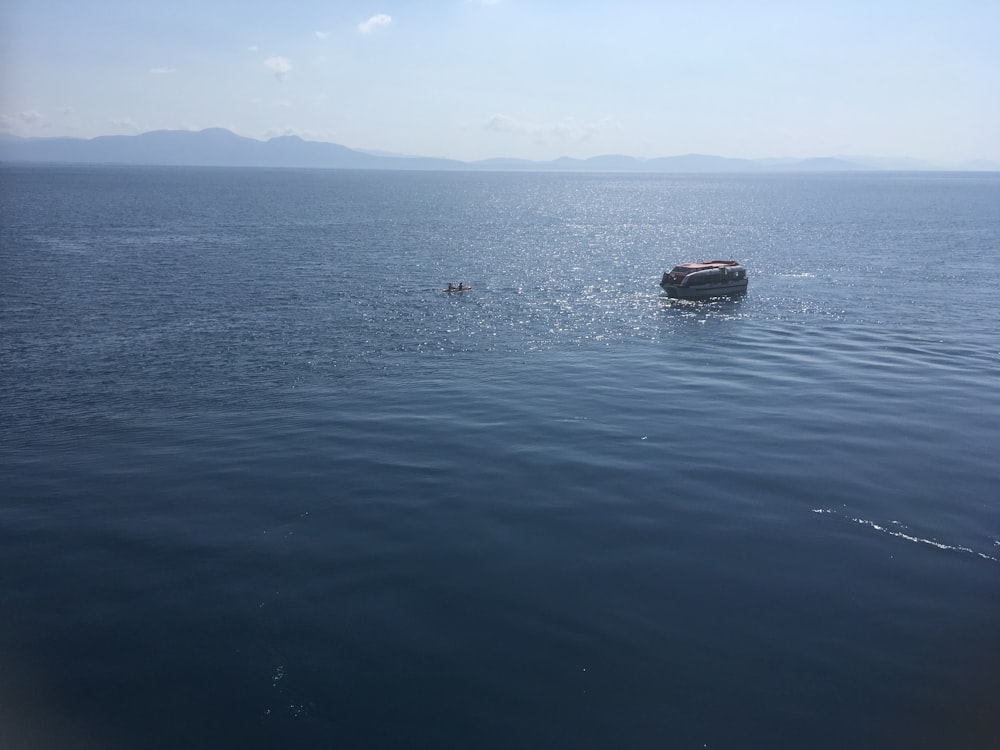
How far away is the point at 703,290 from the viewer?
95.5 meters

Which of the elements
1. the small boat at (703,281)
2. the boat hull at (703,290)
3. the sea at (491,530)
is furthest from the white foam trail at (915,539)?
the small boat at (703,281)

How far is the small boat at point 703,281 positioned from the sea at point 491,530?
45.1ft

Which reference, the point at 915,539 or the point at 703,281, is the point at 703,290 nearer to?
the point at 703,281

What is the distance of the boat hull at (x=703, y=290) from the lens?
95.0m

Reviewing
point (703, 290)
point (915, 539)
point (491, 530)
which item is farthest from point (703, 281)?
point (491, 530)

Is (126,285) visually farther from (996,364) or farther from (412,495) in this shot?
(996,364)

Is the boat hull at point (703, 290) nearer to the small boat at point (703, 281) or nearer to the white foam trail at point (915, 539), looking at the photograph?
the small boat at point (703, 281)

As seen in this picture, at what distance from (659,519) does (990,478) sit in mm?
21124

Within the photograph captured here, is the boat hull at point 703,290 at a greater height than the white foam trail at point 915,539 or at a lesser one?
greater

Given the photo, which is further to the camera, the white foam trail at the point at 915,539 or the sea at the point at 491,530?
the white foam trail at the point at 915,539

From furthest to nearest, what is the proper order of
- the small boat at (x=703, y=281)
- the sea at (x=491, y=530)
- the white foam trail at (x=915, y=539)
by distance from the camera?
the small boat at (x=703, y=281) → the white foam trail at (x=915, y=539) → the sea at (x=491, y=530)

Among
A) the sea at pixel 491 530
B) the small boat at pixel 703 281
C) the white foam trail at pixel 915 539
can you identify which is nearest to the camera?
the sea at pixel 491 530

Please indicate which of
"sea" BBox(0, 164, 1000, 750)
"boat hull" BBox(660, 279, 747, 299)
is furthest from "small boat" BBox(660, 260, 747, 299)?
"sea" BBox(0, 164, 1000, 750)

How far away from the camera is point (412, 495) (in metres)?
39.7
